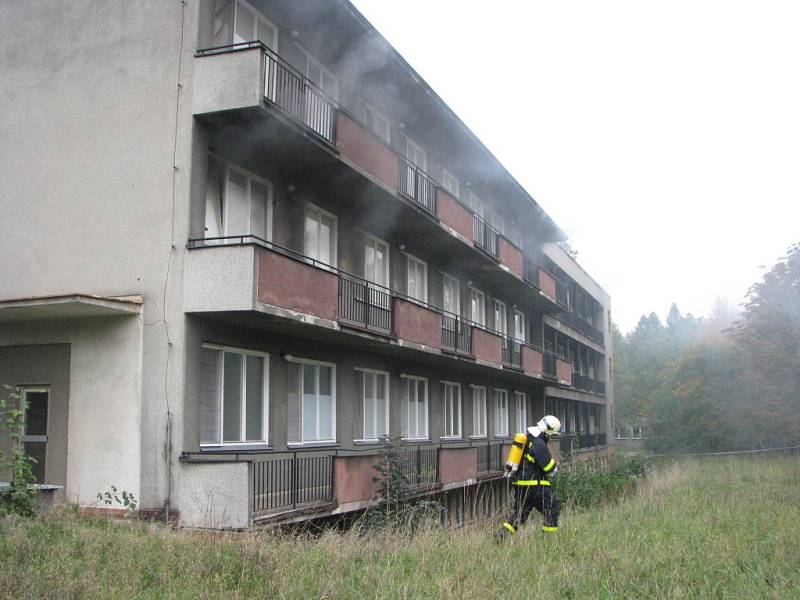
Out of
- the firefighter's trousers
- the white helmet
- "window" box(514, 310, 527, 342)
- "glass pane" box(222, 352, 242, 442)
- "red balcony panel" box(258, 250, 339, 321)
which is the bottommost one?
the firefighter's trousers

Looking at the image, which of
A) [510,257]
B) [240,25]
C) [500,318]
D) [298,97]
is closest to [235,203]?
[298,97]

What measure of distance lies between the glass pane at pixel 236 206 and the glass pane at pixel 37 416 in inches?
147

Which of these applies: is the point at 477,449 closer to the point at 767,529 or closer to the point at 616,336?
the point at 767,529

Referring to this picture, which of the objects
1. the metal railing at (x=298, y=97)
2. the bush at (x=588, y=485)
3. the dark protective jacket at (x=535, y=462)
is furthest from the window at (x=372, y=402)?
the dark protective jacket at (x=535, y=462)

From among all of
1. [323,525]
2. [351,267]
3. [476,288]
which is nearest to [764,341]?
[476,288]

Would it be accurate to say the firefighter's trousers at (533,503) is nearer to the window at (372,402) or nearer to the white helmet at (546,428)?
the white helmet at (546,428)

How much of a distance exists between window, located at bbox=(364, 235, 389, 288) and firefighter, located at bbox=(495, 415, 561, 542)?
6.81 m

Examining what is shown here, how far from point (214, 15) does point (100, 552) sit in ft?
27.2

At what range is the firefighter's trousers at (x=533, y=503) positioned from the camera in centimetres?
1102

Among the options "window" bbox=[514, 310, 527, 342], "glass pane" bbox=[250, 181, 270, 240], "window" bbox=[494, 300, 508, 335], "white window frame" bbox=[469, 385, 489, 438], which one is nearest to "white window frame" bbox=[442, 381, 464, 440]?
"white window frame" bbox=[469, 385, 489, 438]

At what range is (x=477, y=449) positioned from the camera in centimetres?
1988

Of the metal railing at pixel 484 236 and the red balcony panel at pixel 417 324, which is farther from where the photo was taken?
the metal railing at pixel 484 236

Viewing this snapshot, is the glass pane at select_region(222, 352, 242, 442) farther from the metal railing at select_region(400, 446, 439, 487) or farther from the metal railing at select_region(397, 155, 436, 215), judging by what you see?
the metal railing at select_region(397, 155, 436, 215)

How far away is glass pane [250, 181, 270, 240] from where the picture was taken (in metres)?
13.6
